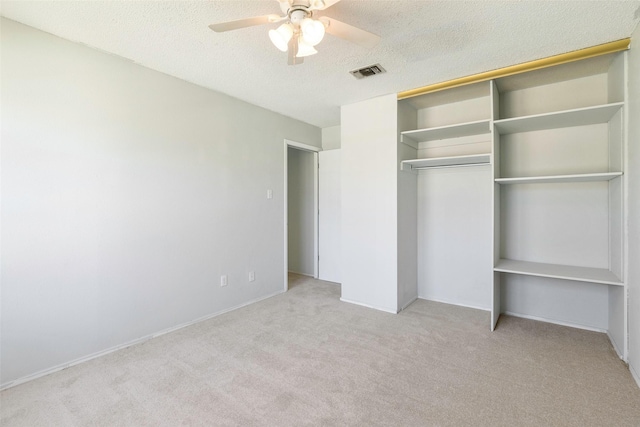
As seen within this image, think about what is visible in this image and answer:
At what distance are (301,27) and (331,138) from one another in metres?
3.02

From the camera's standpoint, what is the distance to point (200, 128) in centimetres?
301

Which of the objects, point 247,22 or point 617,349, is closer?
point 247,22

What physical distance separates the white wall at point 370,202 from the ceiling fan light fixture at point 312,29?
1.83 meters

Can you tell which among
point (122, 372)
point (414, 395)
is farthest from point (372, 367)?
point (122, 372)

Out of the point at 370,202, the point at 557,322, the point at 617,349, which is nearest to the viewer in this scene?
the point at 617,349

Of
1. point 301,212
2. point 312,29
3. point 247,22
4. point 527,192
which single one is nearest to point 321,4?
point 312,29

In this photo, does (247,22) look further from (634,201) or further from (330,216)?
(330,216)

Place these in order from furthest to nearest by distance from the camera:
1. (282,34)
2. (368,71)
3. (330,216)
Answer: (330,216) < (368,71) < (282,34)

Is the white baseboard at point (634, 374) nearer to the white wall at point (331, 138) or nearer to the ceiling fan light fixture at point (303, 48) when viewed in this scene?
the ceiling fan light fixture at point (303, 48)

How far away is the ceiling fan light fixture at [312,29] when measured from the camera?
1.53 metres

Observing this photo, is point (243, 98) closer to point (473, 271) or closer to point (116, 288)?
point (116, 288)

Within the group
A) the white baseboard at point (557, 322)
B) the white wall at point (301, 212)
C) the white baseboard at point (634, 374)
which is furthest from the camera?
the white wall at point (301, 212)

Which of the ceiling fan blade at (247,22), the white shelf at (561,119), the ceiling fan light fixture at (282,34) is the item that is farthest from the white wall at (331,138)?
the ceiling fan blade at (247,22)

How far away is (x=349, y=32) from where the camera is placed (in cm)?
163
